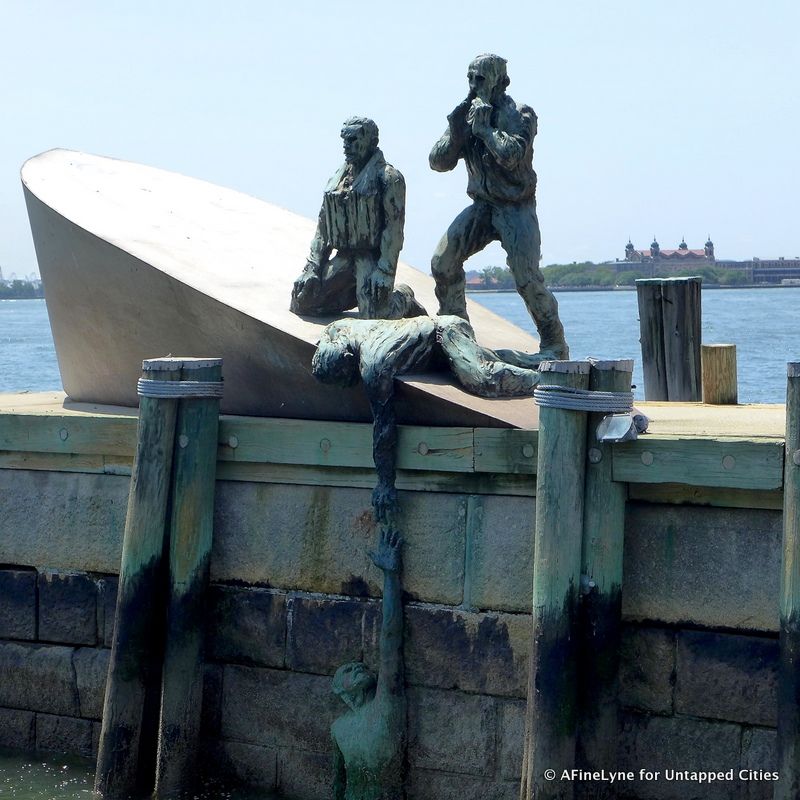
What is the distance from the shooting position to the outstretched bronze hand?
20.5 feet

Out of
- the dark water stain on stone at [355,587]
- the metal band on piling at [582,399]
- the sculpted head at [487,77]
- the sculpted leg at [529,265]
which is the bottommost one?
the dark water stain on stone at [355,587]

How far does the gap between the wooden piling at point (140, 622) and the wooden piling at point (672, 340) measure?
438cm

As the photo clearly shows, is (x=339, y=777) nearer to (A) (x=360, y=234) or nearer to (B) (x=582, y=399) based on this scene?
(B) (x=582, y=399)

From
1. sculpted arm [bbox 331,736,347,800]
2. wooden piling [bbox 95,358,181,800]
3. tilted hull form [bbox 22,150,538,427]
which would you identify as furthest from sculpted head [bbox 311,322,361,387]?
sculpted arm [bbox 331,736,347,800]

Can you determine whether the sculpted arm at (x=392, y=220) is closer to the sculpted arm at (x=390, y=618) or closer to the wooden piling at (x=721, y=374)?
the sculpted arm at (x=390, y=618)

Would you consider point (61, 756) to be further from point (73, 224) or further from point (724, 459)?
point (724, 459)

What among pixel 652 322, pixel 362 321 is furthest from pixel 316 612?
pixel 652 322

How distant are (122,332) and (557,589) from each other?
3195 mm

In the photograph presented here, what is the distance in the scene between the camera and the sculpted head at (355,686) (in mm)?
6262

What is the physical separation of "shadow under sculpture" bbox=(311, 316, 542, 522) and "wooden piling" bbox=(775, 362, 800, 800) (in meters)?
1.49

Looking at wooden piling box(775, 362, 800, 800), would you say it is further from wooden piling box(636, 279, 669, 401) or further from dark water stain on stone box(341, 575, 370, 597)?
wooden piling box(636, 279, 669, 401)

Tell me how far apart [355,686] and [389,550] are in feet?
2.03

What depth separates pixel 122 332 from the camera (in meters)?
7.81

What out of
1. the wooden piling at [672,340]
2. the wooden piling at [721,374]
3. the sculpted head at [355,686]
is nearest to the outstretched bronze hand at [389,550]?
the sculpted head at [355,686]
